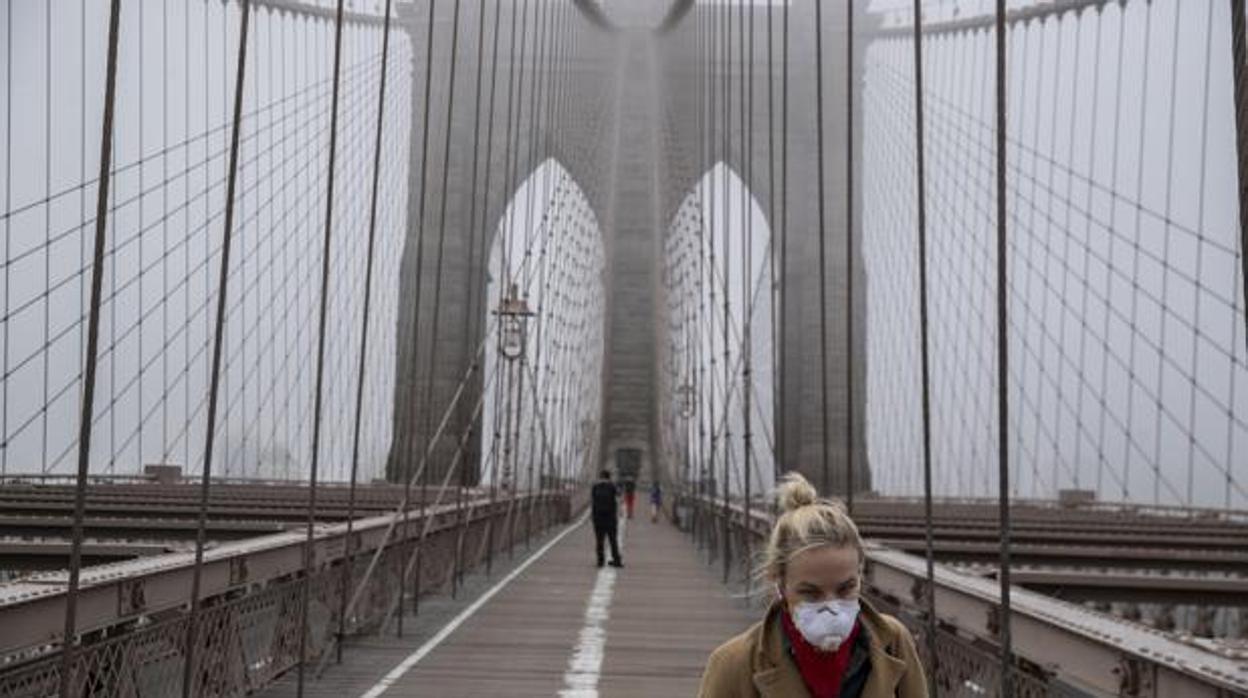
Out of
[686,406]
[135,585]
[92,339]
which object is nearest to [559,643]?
[135,585]

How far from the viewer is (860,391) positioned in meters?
40.6

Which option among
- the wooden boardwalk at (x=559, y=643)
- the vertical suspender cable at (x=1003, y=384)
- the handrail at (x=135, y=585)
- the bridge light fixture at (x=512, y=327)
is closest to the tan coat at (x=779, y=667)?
the vertical suspender cable at (x=1003, y=384)

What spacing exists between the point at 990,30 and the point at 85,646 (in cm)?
3513

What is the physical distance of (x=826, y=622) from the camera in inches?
75.4

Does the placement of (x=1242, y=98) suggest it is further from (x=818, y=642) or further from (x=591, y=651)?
(x=591, y=651)

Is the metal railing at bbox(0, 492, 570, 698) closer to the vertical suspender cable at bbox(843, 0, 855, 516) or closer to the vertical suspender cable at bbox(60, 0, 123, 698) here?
the vertical suspender cable at bbox(60, 0, 123, 698)

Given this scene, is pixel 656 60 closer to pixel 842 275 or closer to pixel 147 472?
pixel 842 275

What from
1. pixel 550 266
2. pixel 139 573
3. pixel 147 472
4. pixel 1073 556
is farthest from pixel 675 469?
pixel 139 573

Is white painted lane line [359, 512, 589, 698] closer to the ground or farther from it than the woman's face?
closer to the ground

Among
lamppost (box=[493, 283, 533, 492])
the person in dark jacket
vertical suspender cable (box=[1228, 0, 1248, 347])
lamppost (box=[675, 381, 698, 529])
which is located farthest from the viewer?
lamppost (box=[675, 381, 698, 529])

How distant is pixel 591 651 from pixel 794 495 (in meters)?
6.48

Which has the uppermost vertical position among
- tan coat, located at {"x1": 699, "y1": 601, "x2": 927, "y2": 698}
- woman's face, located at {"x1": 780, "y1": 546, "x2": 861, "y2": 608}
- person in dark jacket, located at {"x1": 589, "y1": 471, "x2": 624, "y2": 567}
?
person in dark jacket, located at {"x1": 589, "y1": 471, "x2": 624, "y2": 567}

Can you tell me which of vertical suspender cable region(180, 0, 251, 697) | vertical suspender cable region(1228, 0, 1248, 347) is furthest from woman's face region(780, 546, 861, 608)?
vertical suspender cable region(180, 0, 251, 697)

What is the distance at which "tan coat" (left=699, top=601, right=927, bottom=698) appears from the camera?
1.96m
